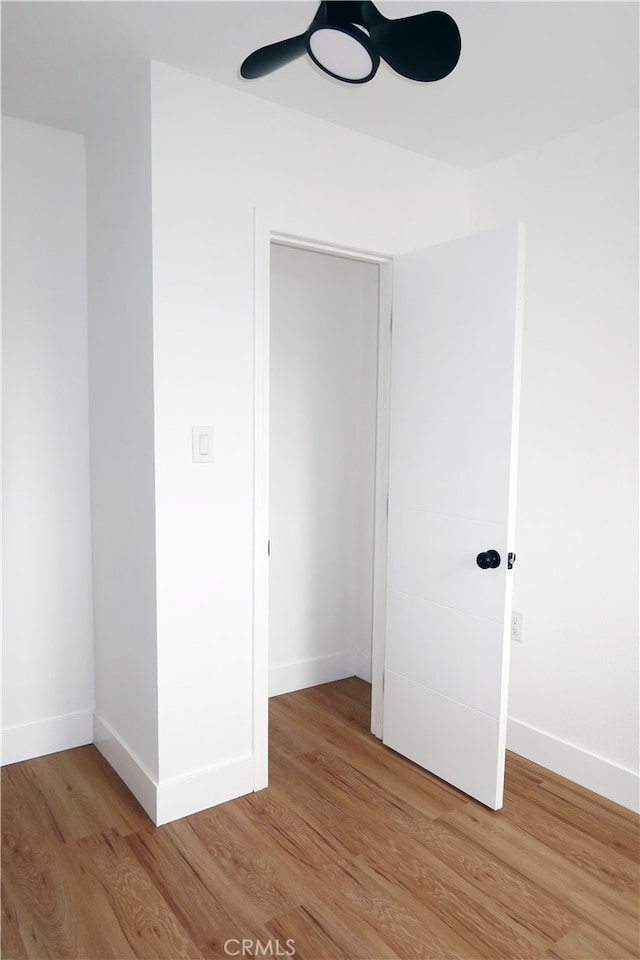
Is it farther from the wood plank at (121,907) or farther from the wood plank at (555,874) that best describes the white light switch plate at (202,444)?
the wood plank at (555,874)

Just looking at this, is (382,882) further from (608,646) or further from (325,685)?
(325,685)

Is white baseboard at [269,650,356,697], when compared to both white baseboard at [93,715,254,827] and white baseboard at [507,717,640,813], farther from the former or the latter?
white baseboard at [507,717,640,813]

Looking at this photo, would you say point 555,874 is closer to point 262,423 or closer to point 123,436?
point 262,423

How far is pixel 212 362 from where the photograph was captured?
7.53 ft

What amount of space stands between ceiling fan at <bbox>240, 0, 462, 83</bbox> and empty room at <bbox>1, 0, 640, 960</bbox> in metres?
0.44

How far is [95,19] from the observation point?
1.88 meters

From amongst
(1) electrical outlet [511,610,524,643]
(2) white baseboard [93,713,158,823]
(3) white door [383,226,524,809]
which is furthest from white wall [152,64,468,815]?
(1) electrical outlet [511,610,524,643]

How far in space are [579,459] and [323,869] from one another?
68.4 inches

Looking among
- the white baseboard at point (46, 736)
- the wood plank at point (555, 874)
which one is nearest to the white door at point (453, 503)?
the wood plank at point (555, 874)

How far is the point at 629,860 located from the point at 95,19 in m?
3.06

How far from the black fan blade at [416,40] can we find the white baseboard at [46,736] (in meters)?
2.68

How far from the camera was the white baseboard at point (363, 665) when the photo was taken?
3633mm

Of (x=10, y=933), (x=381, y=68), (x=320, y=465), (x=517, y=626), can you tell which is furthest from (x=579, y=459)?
(x=10, y=933)

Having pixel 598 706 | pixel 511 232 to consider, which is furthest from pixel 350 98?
pixel 598 706
